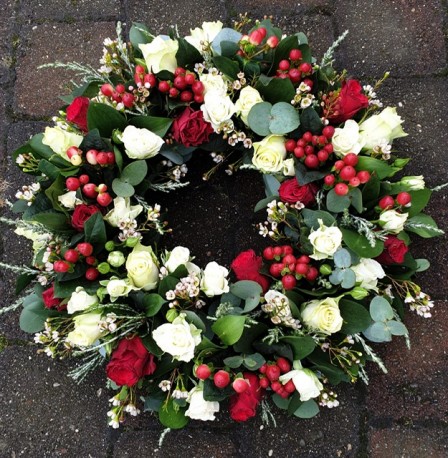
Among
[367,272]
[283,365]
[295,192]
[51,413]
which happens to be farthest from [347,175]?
[51,413]

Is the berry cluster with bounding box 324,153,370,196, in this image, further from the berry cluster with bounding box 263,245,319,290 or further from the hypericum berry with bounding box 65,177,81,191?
the hypericum berry with bounding box 65,177,81,191

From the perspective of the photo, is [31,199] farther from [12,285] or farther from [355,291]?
[355,291]

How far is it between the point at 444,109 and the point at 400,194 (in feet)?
1.83

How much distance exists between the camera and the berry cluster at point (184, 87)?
57.6 inches

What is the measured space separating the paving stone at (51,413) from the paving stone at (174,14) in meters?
1.17

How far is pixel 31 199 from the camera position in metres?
1.46

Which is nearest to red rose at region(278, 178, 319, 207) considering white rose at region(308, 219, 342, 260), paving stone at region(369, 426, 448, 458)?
white rose at region(308, 219, 342, 260)

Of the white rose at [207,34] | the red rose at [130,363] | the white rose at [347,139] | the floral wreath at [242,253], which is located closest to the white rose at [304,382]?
the floral wreath at [242,253]

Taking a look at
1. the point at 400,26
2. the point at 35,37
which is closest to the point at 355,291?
the point at 400,26

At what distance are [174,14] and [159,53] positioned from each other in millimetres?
557

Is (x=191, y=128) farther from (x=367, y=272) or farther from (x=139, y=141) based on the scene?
A: (x=367, y=272)

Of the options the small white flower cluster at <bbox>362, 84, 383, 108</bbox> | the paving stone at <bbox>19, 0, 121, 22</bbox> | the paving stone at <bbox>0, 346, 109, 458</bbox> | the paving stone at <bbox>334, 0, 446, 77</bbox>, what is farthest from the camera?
the paving stone at <bbox>19, 0, 121, 22</bbox>

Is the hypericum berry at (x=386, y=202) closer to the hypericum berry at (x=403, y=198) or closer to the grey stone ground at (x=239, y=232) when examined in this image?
Result: the hypericum berry at (x=403, y=198)

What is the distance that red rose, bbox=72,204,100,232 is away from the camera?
4.52 ft
